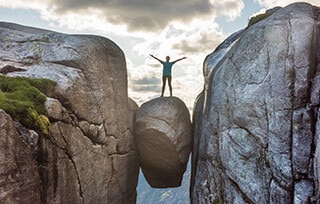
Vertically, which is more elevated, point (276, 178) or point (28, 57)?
point (28, 57)

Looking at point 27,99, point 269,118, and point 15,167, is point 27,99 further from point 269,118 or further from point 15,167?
point 269,118

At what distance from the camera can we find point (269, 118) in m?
16.5

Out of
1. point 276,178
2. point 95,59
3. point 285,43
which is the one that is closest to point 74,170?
point 95,59

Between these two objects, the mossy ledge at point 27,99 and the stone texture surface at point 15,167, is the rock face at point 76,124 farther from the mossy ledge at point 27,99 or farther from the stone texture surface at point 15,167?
the mossy ledge at point 27,99

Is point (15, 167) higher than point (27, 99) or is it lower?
lower

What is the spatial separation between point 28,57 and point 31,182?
9169 millimetres

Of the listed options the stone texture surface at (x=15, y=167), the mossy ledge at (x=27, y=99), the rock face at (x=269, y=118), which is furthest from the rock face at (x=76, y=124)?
the rock face at (x=269, y=118)

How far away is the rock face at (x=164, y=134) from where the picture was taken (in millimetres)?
23703

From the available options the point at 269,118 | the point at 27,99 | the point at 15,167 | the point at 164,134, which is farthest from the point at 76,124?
the point at 269,118

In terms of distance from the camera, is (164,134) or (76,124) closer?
(76,124)

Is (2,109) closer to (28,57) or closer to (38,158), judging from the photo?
(38,158)

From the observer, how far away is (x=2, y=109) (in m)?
12.5

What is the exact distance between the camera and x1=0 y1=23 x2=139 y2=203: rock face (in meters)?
13.8

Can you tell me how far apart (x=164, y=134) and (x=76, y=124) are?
322 inches
